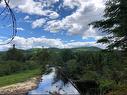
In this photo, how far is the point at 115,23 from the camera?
1065 inches

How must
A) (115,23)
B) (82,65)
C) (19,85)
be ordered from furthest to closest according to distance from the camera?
(82,65)
(19,85)
(115,23)

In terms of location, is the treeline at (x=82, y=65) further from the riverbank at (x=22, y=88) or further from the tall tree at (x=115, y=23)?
the riverbank at (x=22, y=88)

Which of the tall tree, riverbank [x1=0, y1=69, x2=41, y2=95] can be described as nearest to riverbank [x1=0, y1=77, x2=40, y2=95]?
riverbank [x1=0, y1=69, x2=41, y2=95]

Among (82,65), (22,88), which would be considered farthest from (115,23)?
(82,65)

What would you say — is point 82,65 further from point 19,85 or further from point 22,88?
point 22,88

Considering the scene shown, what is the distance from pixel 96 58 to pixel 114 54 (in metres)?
94.5

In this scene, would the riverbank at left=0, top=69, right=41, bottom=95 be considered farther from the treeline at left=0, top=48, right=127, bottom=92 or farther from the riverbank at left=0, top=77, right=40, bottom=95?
the treeline at left=0, top=48, right=127, bottom=92

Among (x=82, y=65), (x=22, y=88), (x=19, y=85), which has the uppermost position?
(x=22, y=88)

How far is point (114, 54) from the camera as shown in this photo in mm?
29797

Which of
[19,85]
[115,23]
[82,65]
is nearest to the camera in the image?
[115,23]

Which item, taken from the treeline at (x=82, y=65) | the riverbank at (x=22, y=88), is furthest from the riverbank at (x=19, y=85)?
the treeline at (x=82, y=65)

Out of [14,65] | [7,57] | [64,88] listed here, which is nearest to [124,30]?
[64,88]

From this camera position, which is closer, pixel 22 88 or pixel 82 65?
pixel 22 88

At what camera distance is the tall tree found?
80.4 ft
